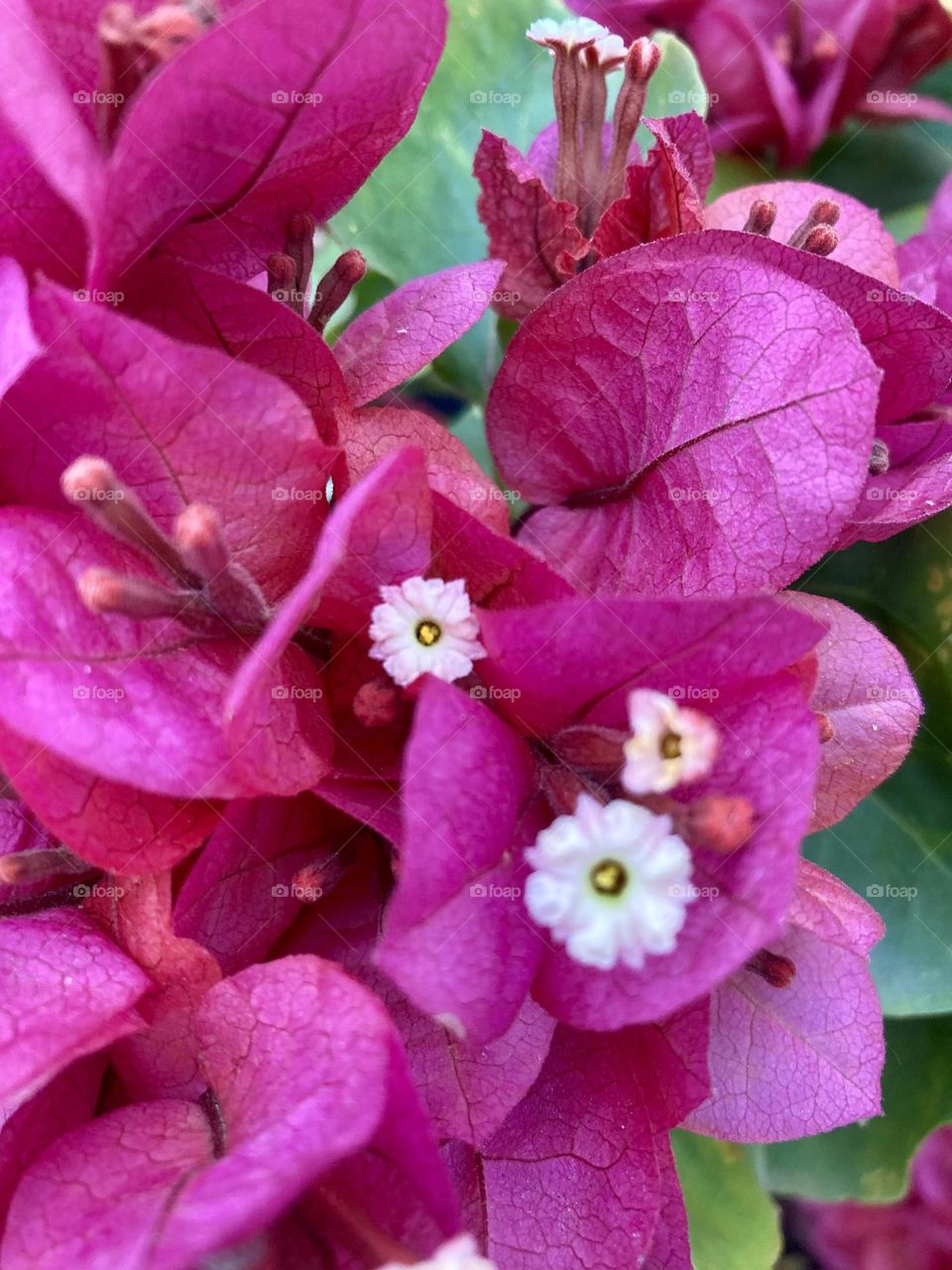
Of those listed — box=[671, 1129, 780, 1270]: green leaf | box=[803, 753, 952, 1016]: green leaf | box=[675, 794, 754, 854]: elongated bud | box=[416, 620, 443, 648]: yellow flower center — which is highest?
box=[416, 620, 443, 648]: yellow flower center

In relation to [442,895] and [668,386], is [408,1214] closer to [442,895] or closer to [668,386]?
[442,895]

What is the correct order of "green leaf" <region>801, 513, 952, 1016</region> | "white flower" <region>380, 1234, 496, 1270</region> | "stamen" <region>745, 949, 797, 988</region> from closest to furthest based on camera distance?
"white flower" <region>380, 1234, 496, 1270</region> < "stamen" <region>745, 949, 797, 988</region> < "green leaf" <region>801, 513, 952, 1016</region>

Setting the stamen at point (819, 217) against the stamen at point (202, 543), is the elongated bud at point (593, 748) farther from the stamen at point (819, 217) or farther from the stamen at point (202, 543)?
the stamen at point (819, 217)

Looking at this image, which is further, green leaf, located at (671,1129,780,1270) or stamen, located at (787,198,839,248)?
green leaf, located at (671,1129,780,1270)

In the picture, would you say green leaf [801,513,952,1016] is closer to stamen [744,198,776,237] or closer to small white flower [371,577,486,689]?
stamen [744,198,776,237]

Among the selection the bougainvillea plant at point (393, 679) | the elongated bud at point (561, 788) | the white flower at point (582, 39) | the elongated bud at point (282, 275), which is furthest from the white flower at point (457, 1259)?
the white flower at point (582, 39)

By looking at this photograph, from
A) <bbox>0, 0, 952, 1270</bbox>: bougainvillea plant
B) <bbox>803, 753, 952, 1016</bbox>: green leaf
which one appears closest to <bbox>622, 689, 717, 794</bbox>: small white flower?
<bbox>0, 0, 952, 1270</bbox>: bougainvillea plant

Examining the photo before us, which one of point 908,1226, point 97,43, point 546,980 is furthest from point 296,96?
point 908,1226

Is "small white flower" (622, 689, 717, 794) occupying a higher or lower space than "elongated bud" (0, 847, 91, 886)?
higher
